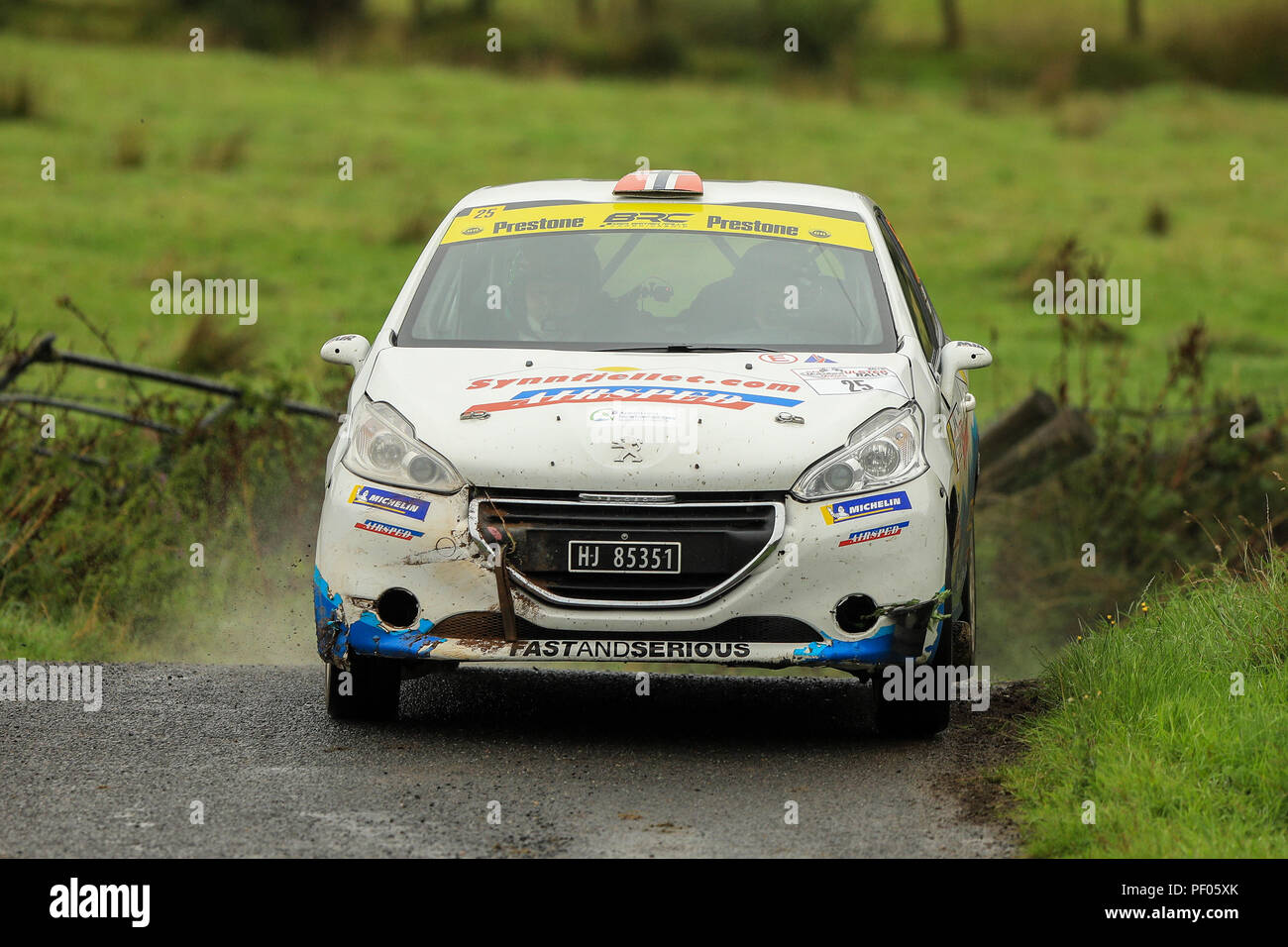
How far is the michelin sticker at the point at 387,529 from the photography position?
6.46 metres

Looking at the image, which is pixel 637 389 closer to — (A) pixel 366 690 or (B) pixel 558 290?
Answer: (B) pixel 558 290

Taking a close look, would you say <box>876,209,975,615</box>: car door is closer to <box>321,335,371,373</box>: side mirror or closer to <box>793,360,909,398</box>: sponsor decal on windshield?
<box>793,360,909,398</box>: sponsor decal on windshield

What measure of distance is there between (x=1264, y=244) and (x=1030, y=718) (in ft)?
68.4

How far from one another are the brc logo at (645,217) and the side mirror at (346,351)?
1.15 metres

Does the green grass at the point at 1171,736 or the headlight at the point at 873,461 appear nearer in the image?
the green grass at the point at 1171,736

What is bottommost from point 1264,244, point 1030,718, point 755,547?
point 1264,244

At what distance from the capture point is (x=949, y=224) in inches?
1041

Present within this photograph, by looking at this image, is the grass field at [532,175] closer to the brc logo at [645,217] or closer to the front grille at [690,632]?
the brc logo at [645,217]

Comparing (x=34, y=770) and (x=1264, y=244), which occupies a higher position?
(x=34, y=770)

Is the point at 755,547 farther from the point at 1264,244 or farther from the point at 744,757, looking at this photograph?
the point at 1264,244

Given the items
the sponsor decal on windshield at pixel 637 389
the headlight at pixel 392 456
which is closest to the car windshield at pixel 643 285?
the sponsor decal on windshield at pixel 637 389

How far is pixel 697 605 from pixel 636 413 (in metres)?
0.66
